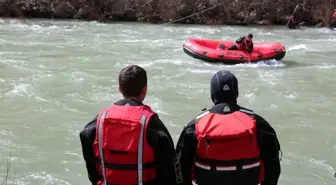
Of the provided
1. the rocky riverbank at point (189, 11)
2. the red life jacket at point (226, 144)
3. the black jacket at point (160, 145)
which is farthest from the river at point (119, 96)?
the rocky riverbank at point (189, 11)

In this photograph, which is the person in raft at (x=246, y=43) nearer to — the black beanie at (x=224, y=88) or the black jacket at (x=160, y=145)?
the black beanie at (x=224, y=88)

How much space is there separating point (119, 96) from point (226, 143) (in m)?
6.24

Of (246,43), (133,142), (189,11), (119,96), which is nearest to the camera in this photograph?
(133,142)

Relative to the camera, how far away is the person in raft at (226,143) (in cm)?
226

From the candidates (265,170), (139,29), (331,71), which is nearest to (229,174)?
(265,170)

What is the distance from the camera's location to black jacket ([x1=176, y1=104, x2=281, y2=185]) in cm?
232

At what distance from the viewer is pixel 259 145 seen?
2352mm

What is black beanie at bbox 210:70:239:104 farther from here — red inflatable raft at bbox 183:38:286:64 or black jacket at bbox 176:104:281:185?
red inflatable raft at bbox 183:38:286:64

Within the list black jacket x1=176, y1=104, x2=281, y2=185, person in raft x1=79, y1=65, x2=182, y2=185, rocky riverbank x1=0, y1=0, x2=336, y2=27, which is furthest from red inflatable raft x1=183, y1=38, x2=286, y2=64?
rocky riverbank x1=0, y1=0, x2=336, y2=27

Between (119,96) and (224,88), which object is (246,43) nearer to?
(119,96)

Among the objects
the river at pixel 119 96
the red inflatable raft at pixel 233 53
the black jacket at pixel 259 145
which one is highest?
the black jacket at pixel 259 145

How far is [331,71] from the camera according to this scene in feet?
37.0

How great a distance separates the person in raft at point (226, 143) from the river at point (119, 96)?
8.78 ft

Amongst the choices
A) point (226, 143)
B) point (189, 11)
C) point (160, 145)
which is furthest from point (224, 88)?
point (189, 11)
